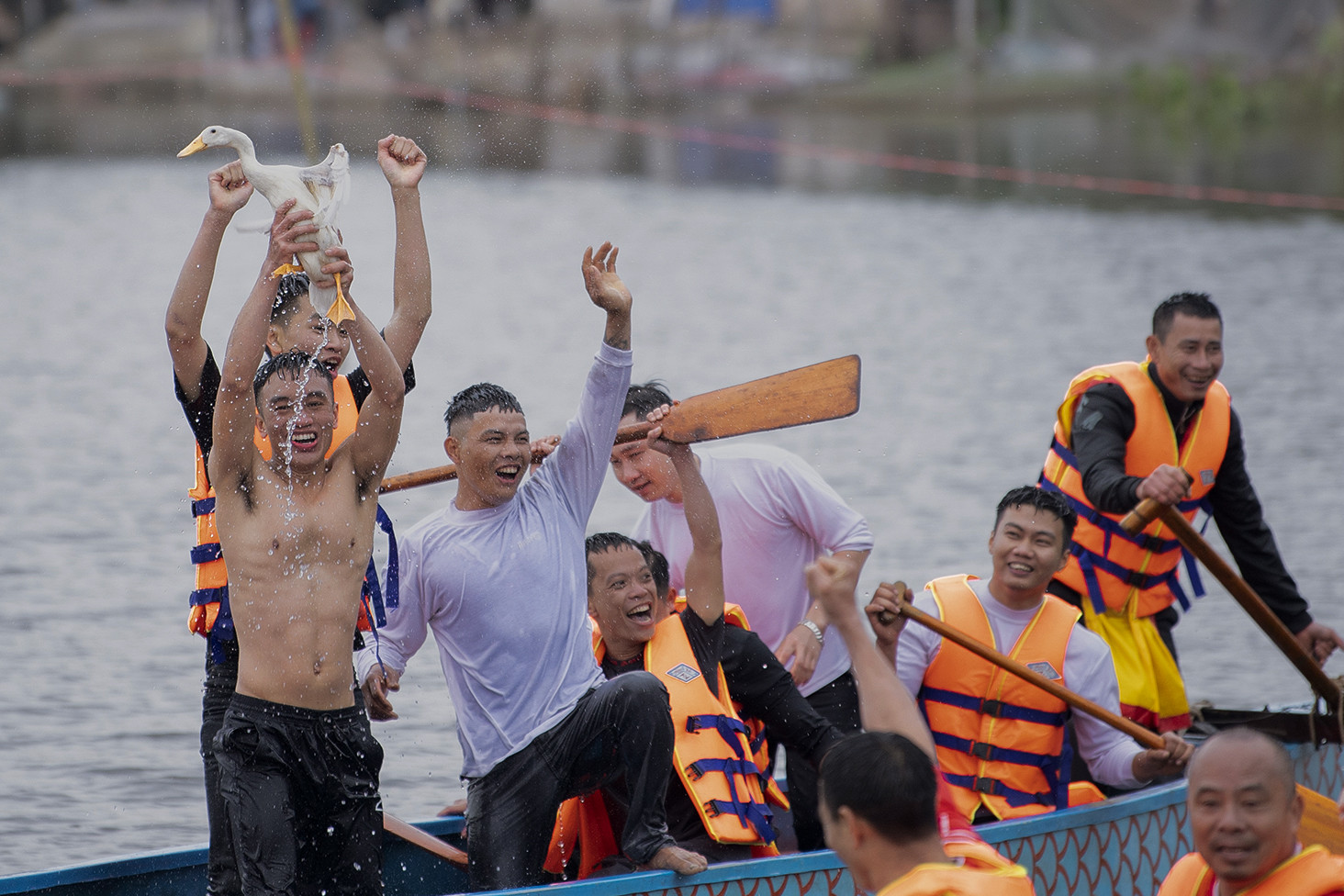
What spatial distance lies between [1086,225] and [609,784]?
51.2 ft

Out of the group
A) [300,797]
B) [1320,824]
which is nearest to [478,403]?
[300,797]

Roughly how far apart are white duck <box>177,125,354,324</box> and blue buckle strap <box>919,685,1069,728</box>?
1878 mm

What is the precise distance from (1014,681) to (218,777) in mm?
1995

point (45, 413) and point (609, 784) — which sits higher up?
point (45, 413)

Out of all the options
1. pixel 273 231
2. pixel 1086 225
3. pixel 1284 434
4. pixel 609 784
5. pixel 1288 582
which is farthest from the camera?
pixel 1086 225

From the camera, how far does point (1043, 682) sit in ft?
14.7

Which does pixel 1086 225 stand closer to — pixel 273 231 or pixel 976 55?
pixel 976 55

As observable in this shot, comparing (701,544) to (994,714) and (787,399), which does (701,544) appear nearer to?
(787,399)

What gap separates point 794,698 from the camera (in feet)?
15.1

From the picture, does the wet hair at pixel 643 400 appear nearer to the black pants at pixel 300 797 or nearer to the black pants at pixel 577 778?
the black pants at pixel 577 778

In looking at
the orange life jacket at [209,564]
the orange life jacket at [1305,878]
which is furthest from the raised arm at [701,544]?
the orange life jacket at [1305,878]

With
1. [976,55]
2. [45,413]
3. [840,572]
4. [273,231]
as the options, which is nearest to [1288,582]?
[840,572]

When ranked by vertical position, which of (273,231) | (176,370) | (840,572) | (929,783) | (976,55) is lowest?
(929,783)

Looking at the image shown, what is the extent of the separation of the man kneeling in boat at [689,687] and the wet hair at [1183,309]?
1524mm
